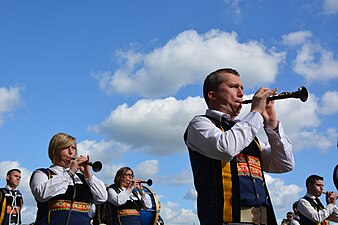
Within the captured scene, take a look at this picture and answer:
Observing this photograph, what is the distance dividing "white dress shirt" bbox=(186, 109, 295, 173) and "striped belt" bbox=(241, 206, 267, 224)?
32cm

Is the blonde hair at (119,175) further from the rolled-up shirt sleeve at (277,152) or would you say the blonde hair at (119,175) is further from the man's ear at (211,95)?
the man's ear at (211,95)

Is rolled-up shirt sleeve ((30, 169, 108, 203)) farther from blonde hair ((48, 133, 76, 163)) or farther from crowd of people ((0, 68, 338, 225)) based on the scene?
crowd of people ((0, 68, 338, 225))

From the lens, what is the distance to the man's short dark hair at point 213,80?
3728mm

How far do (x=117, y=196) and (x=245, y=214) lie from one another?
5.76m

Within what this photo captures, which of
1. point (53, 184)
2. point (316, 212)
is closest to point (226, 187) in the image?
point (53, 184)

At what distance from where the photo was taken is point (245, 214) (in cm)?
330

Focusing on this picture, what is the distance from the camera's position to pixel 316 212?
9.00 meters

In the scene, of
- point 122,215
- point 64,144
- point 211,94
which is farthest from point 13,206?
point 211,94

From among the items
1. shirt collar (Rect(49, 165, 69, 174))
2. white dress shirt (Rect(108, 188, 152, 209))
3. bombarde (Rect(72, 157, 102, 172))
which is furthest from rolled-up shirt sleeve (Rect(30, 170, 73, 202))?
white dress shirt (Rect(108, 188, 152, 209))

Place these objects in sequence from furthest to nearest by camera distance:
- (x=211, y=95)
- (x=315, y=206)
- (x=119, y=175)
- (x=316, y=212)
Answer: (x=119, y=175), (x=315, y=206), (x=316, y=212), (x=211, y=95)

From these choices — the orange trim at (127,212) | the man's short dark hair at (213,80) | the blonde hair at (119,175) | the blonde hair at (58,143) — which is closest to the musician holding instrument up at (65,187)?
the blonde hair at (58,143)

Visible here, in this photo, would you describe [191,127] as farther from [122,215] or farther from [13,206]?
[13,206]

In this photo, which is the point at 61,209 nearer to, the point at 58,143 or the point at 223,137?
the point at 58,143

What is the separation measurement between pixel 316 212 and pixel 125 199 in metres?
3.10
